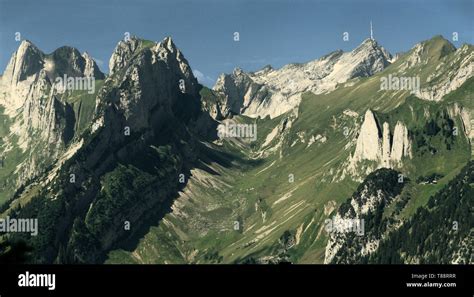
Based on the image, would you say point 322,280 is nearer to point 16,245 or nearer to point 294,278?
point 294,278

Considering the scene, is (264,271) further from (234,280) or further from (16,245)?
(16,245)

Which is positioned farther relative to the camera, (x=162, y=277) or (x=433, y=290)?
(x=433, y=290)

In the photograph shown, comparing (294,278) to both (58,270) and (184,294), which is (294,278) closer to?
(184,294)

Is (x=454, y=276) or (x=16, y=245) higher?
(x=16, y=245)

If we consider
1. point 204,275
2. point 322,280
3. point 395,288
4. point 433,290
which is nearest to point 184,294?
point 204,275

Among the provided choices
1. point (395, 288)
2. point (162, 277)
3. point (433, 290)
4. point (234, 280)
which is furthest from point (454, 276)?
point (162, 277)

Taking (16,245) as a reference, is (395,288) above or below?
below

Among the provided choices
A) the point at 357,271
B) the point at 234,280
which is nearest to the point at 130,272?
the point at 234,280

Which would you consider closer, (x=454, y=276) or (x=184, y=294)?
(x=184, y=294)
